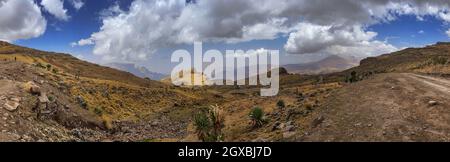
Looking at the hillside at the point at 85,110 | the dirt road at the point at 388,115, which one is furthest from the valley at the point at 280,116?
the hillside at the point at 85,110

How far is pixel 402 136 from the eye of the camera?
1803 cm

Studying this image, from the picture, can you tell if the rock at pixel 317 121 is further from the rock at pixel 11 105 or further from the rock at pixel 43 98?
the rock at pixel 43 98

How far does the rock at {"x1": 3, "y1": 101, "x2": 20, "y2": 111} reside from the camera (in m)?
27.8

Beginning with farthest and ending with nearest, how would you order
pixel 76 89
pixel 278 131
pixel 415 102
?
1. pixel 76 89
2. pixel 278 131
3. pixel 415 102

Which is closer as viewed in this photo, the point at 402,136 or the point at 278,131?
the point at 402,136

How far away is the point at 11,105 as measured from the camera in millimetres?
28656

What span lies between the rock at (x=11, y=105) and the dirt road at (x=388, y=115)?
62.3ft

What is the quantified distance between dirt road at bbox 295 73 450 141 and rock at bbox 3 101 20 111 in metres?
19.0

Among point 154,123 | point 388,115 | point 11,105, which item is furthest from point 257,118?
point 154,123

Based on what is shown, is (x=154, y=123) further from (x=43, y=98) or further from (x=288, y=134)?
(x=288, y=134)
